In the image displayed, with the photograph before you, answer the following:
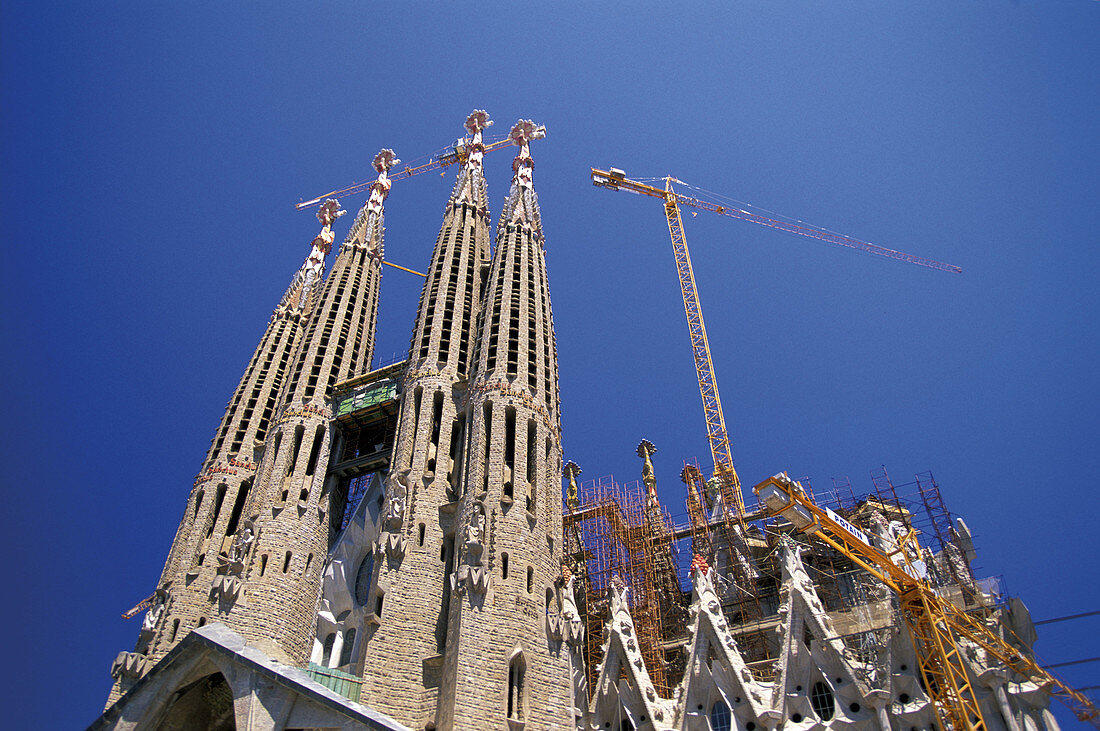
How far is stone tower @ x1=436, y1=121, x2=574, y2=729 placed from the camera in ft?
98.3

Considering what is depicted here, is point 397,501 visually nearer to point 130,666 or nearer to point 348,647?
point 348,647

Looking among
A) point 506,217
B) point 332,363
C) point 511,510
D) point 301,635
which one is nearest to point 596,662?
point 511,510

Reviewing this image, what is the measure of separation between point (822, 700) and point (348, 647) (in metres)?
19.6

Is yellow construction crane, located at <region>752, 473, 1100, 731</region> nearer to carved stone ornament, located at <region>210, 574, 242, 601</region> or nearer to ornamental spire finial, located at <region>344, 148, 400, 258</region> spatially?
carved stone ornament, located at <region>210, 574, 242, 601</region>

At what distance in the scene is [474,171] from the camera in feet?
187

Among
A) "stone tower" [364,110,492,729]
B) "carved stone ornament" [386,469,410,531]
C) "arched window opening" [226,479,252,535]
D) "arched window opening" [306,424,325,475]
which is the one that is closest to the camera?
"stone tower" [364,110,492,729]

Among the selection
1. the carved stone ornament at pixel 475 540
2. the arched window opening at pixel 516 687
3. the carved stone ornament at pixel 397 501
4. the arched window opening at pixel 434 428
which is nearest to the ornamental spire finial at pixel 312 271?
the arched window opening at pixel 434 428

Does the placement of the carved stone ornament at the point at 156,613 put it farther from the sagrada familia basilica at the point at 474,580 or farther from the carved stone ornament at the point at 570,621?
the carved stone ornament at the point at 570,621

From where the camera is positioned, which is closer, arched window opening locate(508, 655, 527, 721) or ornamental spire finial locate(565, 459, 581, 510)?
arched window opening locate(508, 655, 527, 721)

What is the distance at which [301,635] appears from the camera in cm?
3800

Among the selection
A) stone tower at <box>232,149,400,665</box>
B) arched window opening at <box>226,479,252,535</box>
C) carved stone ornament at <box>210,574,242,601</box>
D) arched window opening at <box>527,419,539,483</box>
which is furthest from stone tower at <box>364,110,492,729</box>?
arched window opening at <box>226,479,252,535</box>

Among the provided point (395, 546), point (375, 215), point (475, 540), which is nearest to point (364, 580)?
point (395, 546)

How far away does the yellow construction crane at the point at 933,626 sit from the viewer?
98.6ft

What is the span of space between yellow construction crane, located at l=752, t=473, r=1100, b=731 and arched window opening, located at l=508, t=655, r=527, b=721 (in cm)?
1239
